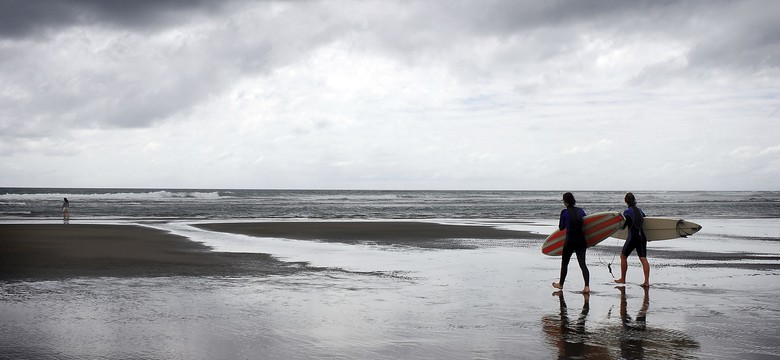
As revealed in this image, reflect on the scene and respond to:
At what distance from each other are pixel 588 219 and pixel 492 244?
8535 millimetres

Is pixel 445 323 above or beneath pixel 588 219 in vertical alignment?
beneath

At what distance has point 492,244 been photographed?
69.7ft

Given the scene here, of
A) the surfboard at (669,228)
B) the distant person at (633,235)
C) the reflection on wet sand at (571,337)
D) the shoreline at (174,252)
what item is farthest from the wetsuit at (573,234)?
the shoreline at (174,252)

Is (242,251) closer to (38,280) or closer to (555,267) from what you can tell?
(38,280)

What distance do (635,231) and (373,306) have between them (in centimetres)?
546

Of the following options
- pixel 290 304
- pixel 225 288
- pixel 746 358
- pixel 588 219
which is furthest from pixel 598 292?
pixel 225 288

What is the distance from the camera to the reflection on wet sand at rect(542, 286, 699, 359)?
681cm

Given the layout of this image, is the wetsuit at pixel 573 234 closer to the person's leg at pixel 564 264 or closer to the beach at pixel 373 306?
the person's leg at pixel 564 264

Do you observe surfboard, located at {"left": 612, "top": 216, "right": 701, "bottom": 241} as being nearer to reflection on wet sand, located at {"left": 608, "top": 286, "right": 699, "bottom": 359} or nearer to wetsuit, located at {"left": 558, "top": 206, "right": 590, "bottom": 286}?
wetsuit, located at {"left": 558, "top": 206, "right": 590, "bottom": 286}

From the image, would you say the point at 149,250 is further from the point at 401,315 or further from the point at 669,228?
the point at 669,228

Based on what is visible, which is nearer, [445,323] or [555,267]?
[445,323]

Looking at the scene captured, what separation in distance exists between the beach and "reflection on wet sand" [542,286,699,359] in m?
0.03

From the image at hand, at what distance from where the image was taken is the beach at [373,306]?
23.3ft

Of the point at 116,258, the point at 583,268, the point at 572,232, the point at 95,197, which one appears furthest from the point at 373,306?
the point at 95,197
